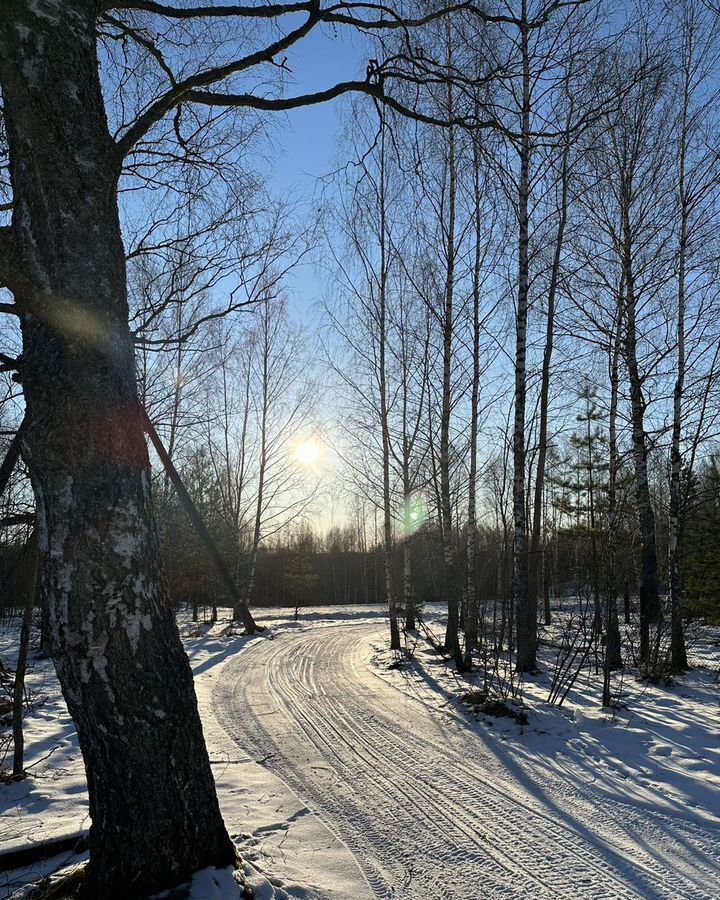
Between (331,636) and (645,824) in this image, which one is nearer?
(645,824)

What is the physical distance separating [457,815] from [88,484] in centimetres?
339

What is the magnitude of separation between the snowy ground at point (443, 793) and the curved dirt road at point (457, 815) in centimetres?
1

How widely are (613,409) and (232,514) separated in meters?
14.9

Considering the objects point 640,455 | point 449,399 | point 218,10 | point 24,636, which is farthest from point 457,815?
point 640,455

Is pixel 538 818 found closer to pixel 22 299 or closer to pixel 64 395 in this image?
pixel 64 395

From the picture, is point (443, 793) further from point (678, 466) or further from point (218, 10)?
→ point (678, 466)

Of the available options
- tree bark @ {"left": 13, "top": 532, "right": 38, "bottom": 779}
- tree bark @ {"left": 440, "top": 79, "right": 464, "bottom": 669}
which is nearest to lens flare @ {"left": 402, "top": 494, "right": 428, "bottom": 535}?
tree bark @ {"left": 440, "top": 79, "right": 464, "bottom": 669}

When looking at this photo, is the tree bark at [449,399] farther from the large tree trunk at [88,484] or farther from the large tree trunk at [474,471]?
the large tree trunk at [88,484]

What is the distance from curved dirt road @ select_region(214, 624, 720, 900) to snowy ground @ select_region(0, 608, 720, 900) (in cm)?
1

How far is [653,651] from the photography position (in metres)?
8.48

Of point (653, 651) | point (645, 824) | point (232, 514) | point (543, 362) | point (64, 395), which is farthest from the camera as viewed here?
point (232, 514)

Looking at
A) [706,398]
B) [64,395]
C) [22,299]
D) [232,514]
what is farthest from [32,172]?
[232,514]

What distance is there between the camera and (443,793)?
4.29 meters

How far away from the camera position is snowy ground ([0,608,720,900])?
310 centimetres
